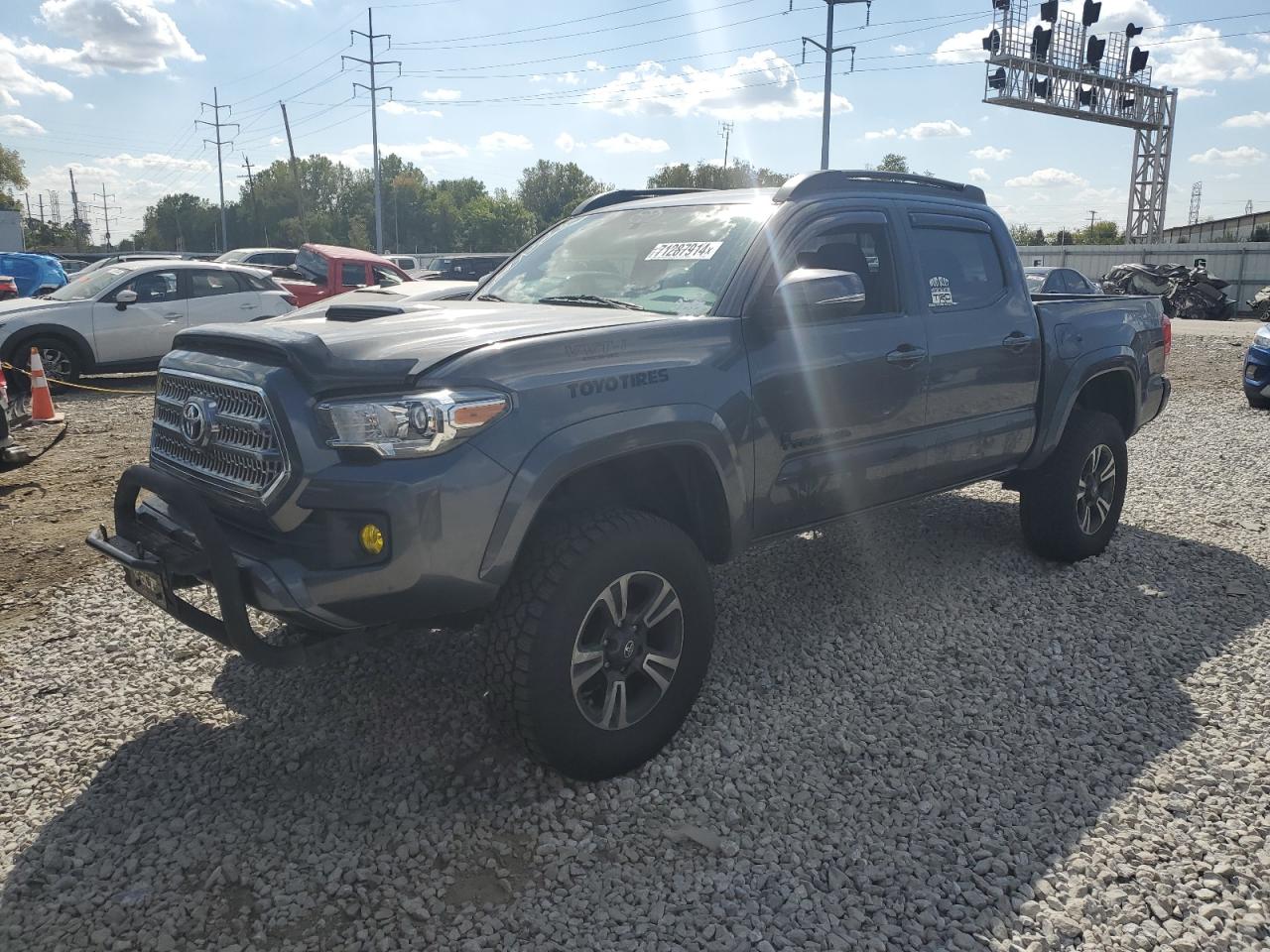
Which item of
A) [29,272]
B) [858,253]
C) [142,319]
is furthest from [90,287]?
[858,253]

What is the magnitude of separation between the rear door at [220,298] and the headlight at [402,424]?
10787 millimetres

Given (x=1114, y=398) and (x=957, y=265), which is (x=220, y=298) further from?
(x=1114, y=398)

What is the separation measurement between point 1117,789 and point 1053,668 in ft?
3.20

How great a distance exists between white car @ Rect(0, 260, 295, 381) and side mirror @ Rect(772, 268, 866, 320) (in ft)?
30.2

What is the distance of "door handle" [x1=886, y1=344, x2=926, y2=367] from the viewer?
157 inches

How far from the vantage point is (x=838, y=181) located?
13.3 ft

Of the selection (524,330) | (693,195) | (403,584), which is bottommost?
(403,584)

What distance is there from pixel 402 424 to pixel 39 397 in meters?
8.50

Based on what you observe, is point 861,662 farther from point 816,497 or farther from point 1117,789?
point 1117,789

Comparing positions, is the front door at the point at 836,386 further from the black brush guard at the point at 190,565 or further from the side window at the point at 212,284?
the side window at the point at 212,284

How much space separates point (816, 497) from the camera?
3768 millimetres

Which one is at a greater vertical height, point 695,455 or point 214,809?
point 695,455

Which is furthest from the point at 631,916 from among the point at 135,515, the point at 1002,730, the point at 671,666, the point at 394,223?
the point at 394,223

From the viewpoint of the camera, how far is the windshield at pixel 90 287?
464 inches
